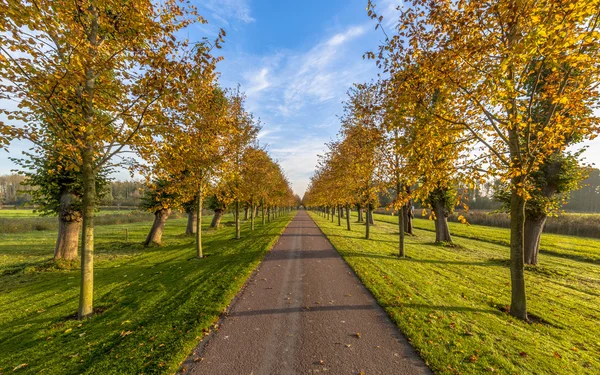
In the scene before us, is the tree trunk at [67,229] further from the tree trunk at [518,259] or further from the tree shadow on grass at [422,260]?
the tree trunk at [518,259]

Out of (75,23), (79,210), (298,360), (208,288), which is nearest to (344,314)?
(298,360)

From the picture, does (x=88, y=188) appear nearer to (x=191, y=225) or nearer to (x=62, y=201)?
(x=62, y=201)

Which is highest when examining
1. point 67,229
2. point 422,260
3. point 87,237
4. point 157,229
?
point 87,237

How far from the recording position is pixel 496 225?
126ft

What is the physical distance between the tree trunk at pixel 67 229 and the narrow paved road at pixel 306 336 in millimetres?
11437

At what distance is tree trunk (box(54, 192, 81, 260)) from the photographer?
12102mm

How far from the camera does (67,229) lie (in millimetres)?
12273

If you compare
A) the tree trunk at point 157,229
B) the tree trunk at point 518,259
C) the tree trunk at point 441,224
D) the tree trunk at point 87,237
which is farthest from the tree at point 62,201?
A: the tree trunk at point 441,224

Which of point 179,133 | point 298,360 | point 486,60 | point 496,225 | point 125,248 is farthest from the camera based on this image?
point 496,225

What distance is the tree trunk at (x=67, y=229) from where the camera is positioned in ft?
39.7

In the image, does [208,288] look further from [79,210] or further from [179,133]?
[79,210]

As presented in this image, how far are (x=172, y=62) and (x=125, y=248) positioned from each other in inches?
656

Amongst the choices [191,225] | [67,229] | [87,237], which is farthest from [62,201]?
[191,225]

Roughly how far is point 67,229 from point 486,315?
18.5 meters
